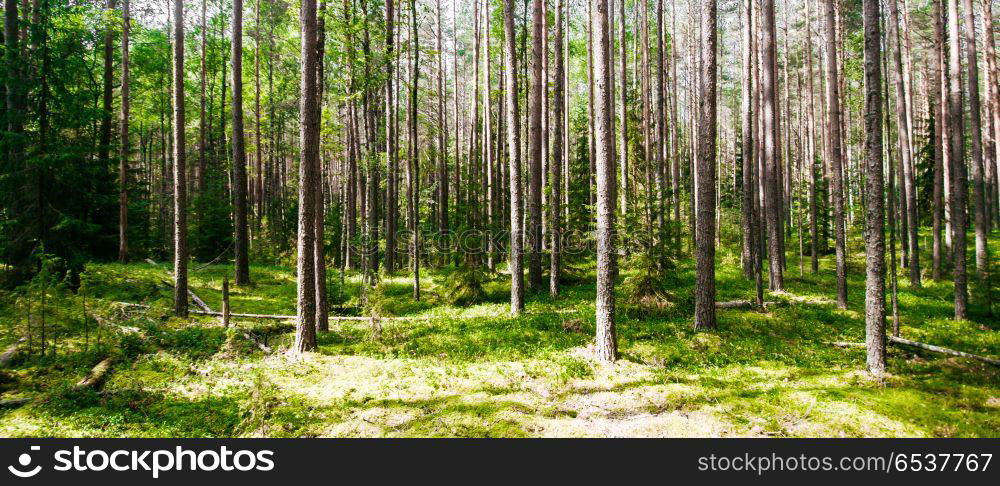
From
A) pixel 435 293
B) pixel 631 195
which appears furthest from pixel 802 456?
pixel 435 293

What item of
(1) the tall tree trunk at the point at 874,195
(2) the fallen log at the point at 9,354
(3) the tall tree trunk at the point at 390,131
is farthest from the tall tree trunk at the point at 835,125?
(2) the fallen log at the point at 9,354

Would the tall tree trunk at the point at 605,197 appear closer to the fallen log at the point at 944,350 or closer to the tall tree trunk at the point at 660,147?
the tall tree trunk at the point at 660,147

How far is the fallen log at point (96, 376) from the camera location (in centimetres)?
681

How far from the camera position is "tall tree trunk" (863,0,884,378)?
712cm

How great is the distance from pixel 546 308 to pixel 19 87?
1519 centimetres

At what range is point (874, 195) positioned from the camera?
23.3 feet

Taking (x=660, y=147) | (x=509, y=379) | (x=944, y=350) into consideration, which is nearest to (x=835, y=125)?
(x=660, y=147)

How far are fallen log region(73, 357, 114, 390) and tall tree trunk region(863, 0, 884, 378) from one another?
12.5 meters

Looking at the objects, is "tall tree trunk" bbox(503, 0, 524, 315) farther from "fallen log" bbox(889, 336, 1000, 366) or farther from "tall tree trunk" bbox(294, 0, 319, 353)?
"fallen log" bbox(889, 336, 1000, 366)

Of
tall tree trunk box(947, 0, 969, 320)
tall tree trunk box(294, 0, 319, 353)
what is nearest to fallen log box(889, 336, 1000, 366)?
tall tree trunk box(947, 0, 969, 320)

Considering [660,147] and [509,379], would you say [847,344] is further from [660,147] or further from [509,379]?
[660,147]

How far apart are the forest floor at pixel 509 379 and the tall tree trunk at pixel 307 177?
0.77 meters

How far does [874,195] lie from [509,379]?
670 centimetres

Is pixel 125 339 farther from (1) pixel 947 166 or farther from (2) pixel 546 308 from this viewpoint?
(1) pixel 947 166
